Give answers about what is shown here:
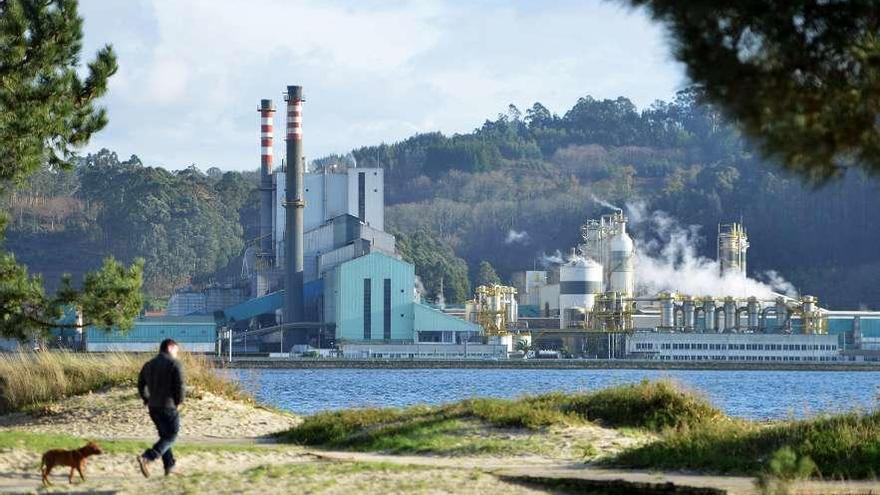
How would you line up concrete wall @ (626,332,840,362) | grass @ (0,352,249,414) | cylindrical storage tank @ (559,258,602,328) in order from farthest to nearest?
cylindrical storage tank @ (559,258,602,328), concrete wall @ (626,332,840,362), grass @ (0,352,249,414)

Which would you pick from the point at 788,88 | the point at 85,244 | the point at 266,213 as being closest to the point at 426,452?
the point at 788,88

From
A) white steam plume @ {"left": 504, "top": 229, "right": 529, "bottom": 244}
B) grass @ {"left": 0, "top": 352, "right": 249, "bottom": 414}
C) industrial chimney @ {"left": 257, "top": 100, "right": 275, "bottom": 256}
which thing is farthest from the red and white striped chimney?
grass @ {"left": 0, "top": 352, "right": 249, "bottom": 414}

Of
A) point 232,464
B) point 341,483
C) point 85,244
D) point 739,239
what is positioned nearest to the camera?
point 341,483

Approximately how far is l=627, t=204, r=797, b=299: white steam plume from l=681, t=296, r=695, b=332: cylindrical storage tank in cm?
1451

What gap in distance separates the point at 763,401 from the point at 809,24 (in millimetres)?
47099

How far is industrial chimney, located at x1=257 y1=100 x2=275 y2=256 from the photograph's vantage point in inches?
4274

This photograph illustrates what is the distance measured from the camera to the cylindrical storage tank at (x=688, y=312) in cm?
Result: 10944

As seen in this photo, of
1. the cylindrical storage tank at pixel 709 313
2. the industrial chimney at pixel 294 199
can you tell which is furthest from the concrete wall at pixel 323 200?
the cylindrical storage tank at pixel 709 313

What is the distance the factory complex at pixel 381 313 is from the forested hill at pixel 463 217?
15.1 meters

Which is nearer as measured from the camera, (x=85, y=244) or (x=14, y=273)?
(x=14, y=273)

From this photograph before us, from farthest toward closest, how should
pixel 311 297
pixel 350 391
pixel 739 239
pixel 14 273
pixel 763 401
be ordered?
pixel 739 239 < pixel 311 297 < pixel 350 391 < pixel 763 401 < pixel 14 273

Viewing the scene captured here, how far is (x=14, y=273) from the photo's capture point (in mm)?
24875

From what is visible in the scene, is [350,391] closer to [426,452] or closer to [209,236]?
[426,452]

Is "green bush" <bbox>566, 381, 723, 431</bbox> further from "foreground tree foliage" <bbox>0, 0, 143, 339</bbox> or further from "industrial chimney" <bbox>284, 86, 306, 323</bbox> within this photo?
"industrial chimney" <bbox>284, 86, 306, 323</bbox>
